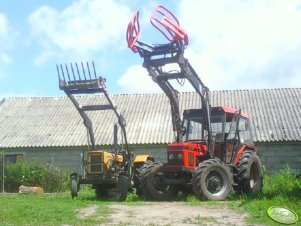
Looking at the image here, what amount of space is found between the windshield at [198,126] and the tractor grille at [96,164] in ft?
8.63

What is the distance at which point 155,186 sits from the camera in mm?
13906

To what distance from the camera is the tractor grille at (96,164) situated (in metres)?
14.3

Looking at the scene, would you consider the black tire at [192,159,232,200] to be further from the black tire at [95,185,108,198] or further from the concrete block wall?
the concrete block wall

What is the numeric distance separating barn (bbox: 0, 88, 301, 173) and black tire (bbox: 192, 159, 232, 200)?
9.31 metres

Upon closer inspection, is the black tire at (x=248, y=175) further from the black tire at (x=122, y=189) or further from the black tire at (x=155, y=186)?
the black tire at (x=122, y=189)

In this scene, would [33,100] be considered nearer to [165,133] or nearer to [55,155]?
[55,155]

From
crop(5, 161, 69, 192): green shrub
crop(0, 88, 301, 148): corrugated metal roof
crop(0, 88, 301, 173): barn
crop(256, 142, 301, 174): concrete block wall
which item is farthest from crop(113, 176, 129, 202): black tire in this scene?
crop(256, 142, 301, 174): concrete block wall

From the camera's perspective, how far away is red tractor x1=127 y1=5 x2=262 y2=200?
13195 millimetres

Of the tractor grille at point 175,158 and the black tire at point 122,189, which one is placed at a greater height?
the tractor grille at point 175,158

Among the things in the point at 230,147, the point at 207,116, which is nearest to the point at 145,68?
the point at 207,116

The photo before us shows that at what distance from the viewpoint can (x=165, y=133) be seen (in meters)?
24.1

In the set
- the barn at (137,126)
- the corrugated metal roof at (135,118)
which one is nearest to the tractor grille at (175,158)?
the barn at (137,126)

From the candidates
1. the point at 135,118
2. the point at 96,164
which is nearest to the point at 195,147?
the point at 96,164

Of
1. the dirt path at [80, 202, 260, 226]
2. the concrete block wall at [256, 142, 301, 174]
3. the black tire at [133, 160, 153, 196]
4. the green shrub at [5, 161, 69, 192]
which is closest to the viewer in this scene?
the dirt path at [80, 202, 260, 226]
